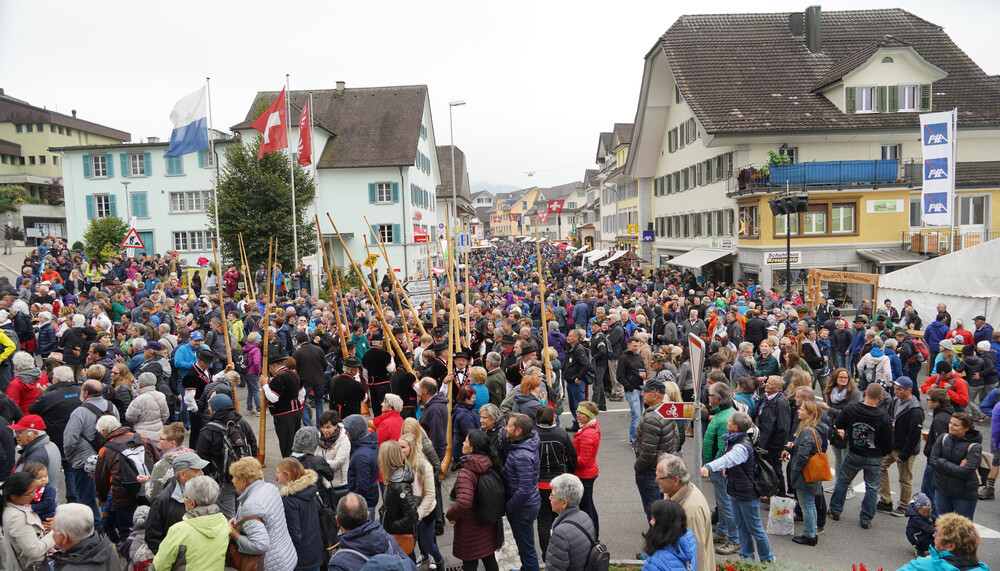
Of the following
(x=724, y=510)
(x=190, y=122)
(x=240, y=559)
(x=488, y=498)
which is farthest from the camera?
(x=190, y=122)

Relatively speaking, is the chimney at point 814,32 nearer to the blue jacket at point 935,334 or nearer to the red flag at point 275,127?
the blue jacket at point 935,334

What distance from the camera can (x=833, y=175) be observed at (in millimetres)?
26344

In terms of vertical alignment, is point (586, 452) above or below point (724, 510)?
above

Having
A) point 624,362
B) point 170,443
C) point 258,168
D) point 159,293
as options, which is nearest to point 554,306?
point 624,362

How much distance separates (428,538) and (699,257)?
2786cm

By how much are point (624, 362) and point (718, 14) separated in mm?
30170

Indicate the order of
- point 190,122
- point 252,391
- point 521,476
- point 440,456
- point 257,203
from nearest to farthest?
point 521,476, point 440,456, point 252,391, point 190,122, point 257,203

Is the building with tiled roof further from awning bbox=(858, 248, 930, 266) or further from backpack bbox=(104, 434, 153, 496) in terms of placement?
backpack bbox=(104, 434, 153, 496)

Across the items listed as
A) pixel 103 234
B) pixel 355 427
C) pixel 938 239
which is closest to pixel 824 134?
pixel 938 239

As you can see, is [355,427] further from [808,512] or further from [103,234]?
[103,234]

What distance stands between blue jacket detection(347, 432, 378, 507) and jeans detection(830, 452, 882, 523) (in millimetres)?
5095

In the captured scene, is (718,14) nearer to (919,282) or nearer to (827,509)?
(919,282)

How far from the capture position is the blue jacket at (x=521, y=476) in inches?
230

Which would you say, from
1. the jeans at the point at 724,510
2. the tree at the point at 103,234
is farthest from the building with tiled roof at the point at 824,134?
the tree at the point at 103,234
